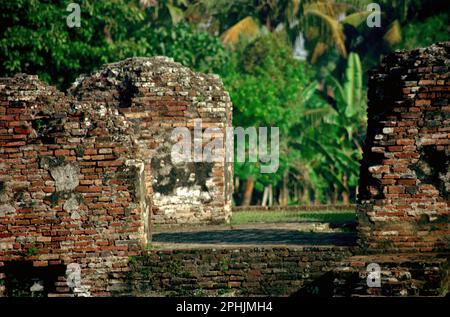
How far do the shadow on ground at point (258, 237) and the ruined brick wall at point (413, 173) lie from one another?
53cm

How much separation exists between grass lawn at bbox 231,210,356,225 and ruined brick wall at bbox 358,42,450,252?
3757 millimetres

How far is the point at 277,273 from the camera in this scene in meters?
12.5

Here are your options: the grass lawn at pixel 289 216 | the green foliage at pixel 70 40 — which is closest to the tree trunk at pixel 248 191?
the green foliage at pixel 70 40

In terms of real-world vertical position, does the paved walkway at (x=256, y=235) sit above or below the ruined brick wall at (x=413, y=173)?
below

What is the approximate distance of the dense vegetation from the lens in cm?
2484

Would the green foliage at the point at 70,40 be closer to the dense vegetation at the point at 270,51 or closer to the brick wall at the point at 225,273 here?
the dense vegetation at the point at 270,51

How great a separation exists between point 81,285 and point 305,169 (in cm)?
1731

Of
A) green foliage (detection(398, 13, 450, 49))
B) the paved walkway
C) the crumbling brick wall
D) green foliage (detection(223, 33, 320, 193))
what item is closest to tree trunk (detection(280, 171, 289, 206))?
green foliage (detection(223, 33, 320, 193))

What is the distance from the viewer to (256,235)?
1410cm

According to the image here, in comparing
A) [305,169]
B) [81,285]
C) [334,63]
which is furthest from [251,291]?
[334,63]

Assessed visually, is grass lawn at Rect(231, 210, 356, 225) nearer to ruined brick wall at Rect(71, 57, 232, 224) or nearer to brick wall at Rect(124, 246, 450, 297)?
ruined brick wall at Rect(71, 57, 232, 224)

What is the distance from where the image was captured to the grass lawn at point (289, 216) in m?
16.6

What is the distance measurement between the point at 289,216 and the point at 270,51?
47.3ft
